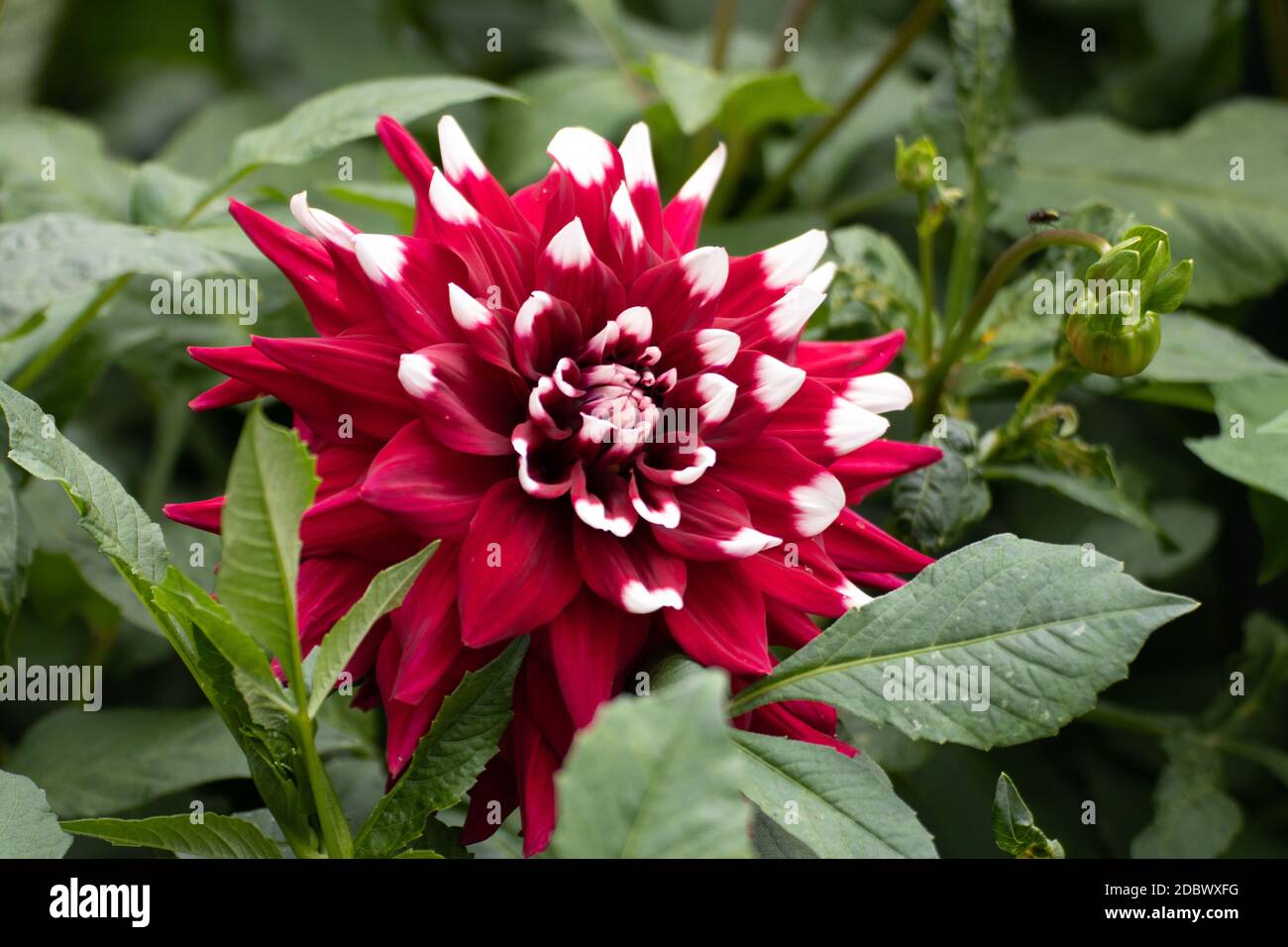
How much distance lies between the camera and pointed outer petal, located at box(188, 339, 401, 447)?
459 mm

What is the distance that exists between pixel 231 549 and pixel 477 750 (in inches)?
4.6

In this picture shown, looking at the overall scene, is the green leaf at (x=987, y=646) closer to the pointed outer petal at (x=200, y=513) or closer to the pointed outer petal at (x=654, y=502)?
the pointed outer petal at (x=654, y=502)

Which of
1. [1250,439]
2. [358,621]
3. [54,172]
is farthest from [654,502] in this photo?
[54,172]

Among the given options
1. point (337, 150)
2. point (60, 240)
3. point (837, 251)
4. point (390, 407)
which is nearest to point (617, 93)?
point (337, 150)

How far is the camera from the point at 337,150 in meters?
0.97

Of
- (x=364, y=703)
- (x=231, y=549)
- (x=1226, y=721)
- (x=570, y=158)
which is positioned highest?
(x=570, y=158)

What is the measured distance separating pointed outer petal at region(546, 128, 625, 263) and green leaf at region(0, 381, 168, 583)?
0.69 ft

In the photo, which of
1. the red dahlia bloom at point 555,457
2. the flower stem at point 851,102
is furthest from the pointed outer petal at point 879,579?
the flower stem at point 851,102

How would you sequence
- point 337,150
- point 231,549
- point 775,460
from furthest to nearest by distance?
point 337,150 < point 775,460 < point 231,549

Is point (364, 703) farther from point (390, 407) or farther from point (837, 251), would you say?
point (837, 251)

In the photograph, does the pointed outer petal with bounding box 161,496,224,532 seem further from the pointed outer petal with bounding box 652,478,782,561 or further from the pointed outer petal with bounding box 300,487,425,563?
the pointed outer petal with bounding box 652,478,782,561

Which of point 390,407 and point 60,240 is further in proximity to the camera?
point 60,240

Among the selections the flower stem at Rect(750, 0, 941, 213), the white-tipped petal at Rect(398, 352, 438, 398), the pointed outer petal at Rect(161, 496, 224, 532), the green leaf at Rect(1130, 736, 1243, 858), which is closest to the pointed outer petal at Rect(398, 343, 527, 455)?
the white-tipped petal at Rect(398, 352, 438, 398)

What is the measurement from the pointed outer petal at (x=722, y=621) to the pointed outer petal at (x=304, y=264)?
18 centimetres
